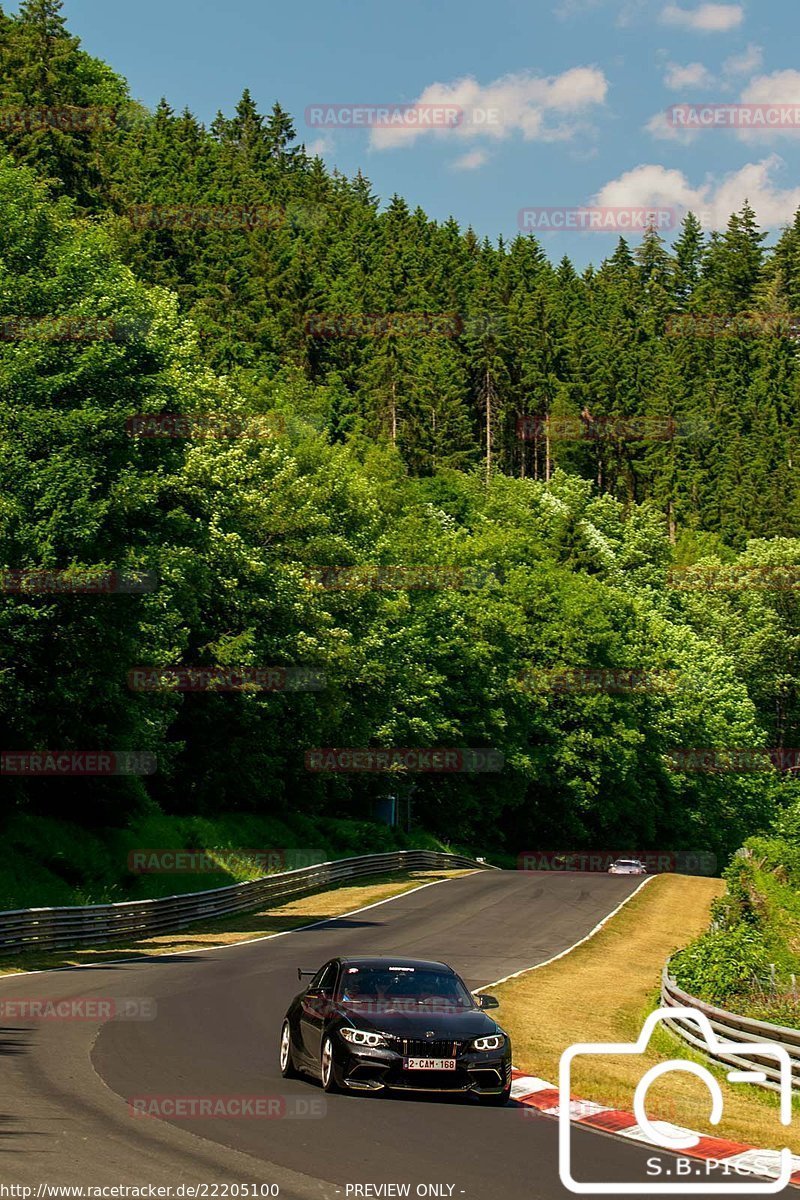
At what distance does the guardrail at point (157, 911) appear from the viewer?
3138 cm

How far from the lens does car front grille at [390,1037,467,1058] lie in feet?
46.2

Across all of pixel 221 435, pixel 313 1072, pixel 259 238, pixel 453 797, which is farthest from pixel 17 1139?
pixel 259 238

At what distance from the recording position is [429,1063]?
14062 mm

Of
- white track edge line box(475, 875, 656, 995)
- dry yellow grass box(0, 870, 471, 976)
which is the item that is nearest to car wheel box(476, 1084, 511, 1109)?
white track edge line box(475, 875, 656, 995)

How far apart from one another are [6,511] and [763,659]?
8011 centimetres

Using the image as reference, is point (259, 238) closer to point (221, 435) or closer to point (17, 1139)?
point (221, 435)
